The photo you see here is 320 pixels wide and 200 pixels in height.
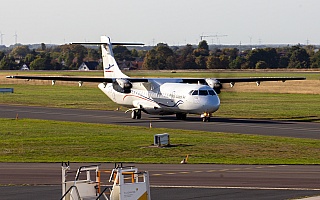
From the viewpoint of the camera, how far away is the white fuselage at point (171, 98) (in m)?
57.1

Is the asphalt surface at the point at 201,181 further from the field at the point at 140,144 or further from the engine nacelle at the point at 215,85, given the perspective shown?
the engine nacelle at the point at 215,85

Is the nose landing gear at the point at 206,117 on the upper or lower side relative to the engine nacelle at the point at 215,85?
lower

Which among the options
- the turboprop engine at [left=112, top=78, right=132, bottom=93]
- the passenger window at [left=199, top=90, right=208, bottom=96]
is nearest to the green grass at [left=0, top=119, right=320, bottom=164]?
the passenger window at [left=199, top=90, right=208, bottom=96]

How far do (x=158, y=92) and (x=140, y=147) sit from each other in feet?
57.5

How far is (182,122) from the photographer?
198 ft

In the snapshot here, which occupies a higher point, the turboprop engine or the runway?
the turboprop engine

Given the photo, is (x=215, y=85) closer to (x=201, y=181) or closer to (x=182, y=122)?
(x=182, y=122)

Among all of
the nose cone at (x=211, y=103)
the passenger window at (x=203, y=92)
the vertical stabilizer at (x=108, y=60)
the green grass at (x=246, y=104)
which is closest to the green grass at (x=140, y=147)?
the nose cone at (x=211, y=103)

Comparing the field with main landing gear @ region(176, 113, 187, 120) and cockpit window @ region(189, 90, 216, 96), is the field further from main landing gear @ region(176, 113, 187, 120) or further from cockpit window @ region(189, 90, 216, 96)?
main landing gear @ region(176, 113, 187, 120)

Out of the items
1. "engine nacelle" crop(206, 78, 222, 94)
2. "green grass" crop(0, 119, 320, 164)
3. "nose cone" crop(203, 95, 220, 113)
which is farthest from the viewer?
"engine nacelle" crop(206, 78, 222, 94)

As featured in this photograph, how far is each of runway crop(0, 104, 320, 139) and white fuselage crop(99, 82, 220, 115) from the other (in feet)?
3.67

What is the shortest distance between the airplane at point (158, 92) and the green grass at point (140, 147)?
4.64 meters

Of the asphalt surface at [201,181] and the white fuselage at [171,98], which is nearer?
the asphalt surface at [201,181]

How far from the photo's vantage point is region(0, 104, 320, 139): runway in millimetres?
53000
